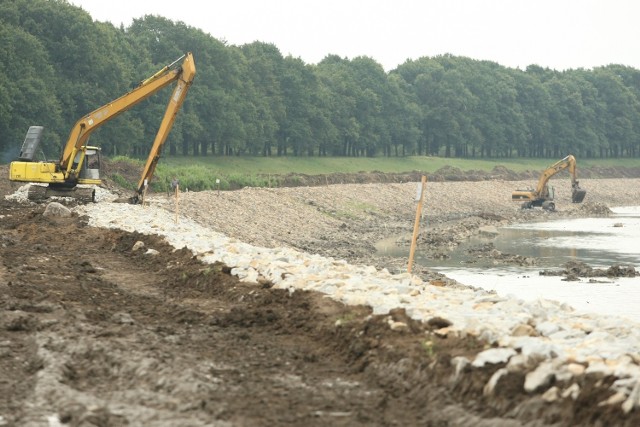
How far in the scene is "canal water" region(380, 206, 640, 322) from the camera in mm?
24203

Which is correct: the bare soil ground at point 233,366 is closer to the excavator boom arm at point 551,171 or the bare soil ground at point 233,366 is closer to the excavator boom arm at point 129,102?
the excavator boom arm at point 129,102

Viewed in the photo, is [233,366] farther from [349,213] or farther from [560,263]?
[349,213]

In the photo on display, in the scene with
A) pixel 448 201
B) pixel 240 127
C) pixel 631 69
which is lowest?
pixel 448 201

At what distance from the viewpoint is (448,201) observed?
73.3 meters

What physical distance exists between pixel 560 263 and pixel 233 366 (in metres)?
24.1

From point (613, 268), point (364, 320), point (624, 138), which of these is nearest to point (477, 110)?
point (624, 138)

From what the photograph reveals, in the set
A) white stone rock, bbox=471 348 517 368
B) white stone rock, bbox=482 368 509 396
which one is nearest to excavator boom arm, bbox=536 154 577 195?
white stone rock, bbox=471 348 517 368

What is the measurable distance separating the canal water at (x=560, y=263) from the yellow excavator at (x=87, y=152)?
10357 mm

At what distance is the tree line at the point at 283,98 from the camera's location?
66500 millimetres

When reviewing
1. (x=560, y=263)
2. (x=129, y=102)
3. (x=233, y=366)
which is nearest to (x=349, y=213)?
(x=129, y=102)

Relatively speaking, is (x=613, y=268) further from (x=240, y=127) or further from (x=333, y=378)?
(x=240, y=127)

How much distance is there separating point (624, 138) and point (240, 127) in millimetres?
81787

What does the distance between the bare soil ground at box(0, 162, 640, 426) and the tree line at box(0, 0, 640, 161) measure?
48393 mm

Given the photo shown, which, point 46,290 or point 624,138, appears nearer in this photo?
point 46,290
